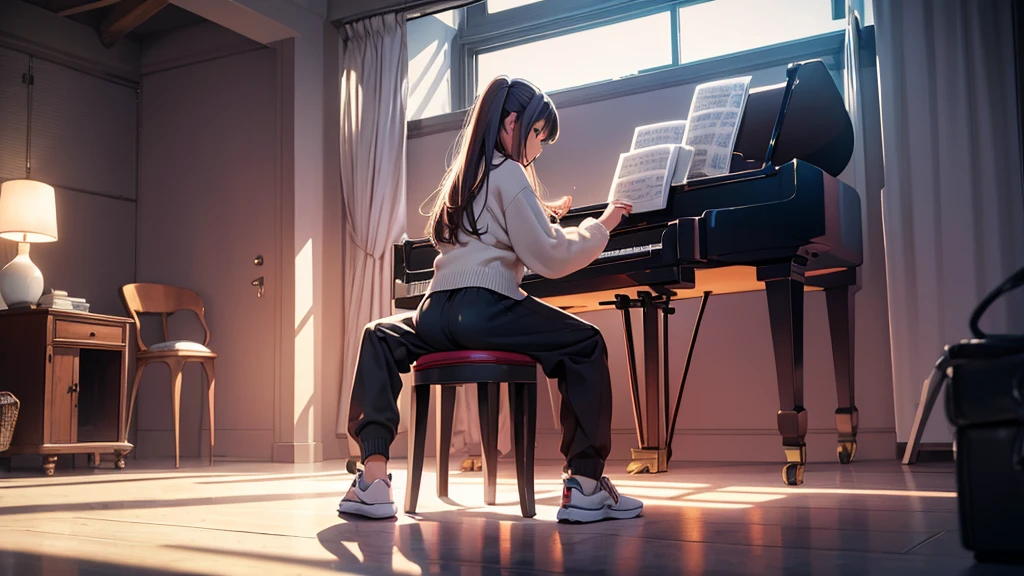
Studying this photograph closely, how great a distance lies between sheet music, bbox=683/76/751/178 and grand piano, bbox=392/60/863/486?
0.34 ft

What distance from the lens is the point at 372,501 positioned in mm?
2055

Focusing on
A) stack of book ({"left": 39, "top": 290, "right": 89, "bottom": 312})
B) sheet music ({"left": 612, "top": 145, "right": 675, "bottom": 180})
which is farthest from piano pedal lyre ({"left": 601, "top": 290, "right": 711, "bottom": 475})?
stack of book ({"left": 39, "top": 290, "right": 89, "bottom": 312})

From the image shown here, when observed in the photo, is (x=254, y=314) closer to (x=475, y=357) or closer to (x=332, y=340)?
(x=332, y=340)

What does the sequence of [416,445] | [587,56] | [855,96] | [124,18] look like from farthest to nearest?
[124,18]
[587,56]
[855,96]
[416,445]

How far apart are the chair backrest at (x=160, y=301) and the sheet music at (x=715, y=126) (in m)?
3.13

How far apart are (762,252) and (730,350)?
1450mm

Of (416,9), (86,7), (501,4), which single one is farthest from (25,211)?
(501,4)

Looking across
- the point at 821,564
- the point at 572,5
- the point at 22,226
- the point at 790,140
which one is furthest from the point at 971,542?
the point at 22,226

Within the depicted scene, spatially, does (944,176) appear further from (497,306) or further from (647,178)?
(497,306)

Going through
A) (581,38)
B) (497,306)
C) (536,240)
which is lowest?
(497,306)

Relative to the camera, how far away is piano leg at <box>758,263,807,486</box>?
266 centimetres

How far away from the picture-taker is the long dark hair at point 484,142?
6.82 feet

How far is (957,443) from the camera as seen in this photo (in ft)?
3.97

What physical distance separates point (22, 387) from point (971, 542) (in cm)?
416
